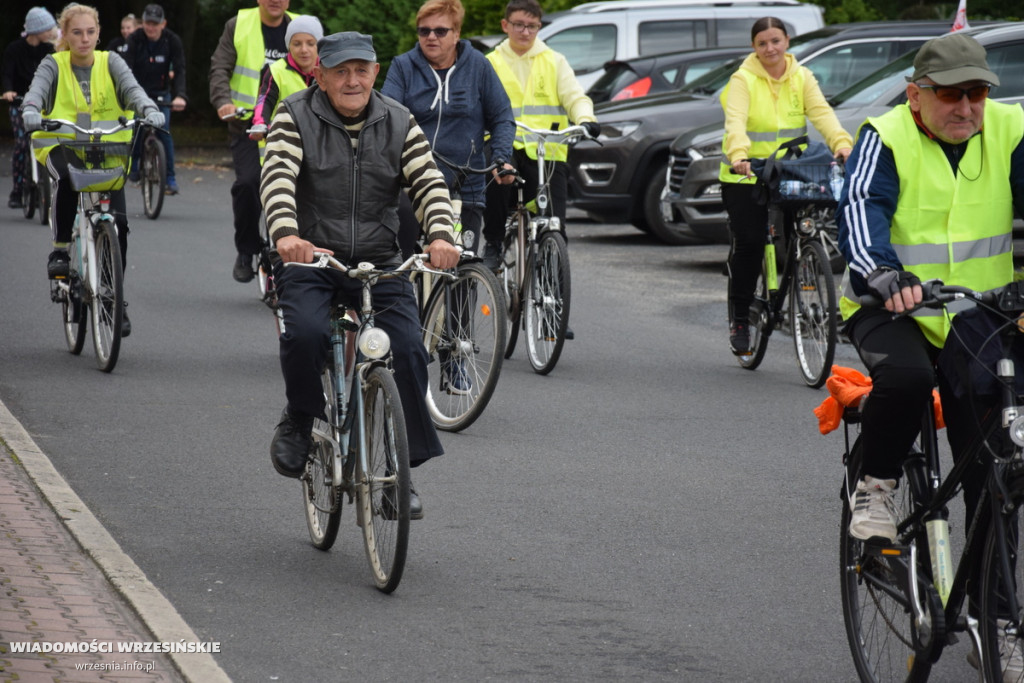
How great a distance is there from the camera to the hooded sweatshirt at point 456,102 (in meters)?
8.90

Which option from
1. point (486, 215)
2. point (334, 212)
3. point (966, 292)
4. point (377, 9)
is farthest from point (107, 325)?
point (377, 9)

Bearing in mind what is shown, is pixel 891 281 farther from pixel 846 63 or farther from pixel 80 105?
pixel 846 63

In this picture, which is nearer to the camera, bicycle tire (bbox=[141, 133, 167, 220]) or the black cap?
bicycle tire (bbox=[141, 133, 167, 220])

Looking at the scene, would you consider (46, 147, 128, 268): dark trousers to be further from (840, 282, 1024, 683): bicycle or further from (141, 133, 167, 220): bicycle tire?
(141, 133, 167, 220): bicycle tire

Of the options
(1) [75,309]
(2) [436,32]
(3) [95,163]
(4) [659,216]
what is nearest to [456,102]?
(2) [436,32]

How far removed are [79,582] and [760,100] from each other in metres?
5.56

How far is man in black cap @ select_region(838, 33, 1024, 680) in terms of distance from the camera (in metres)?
4.20

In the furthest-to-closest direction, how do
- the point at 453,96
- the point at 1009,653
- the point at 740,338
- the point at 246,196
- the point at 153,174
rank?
the point at 153,174 → the point at 246,196 → the point at 740,338 → the point at 453,96 → the point at 1009,653

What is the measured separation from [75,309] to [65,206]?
0.64 meters

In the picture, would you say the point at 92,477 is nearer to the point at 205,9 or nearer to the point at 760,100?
the point at 760,100

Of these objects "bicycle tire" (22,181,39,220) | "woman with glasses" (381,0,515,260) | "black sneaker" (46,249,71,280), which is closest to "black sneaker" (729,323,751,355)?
"woman with glasses" (381,0,515,260)

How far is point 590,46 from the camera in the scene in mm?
20375

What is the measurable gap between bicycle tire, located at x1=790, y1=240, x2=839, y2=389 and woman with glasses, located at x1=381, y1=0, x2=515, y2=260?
5.96 feet

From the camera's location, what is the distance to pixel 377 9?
86.9ft
